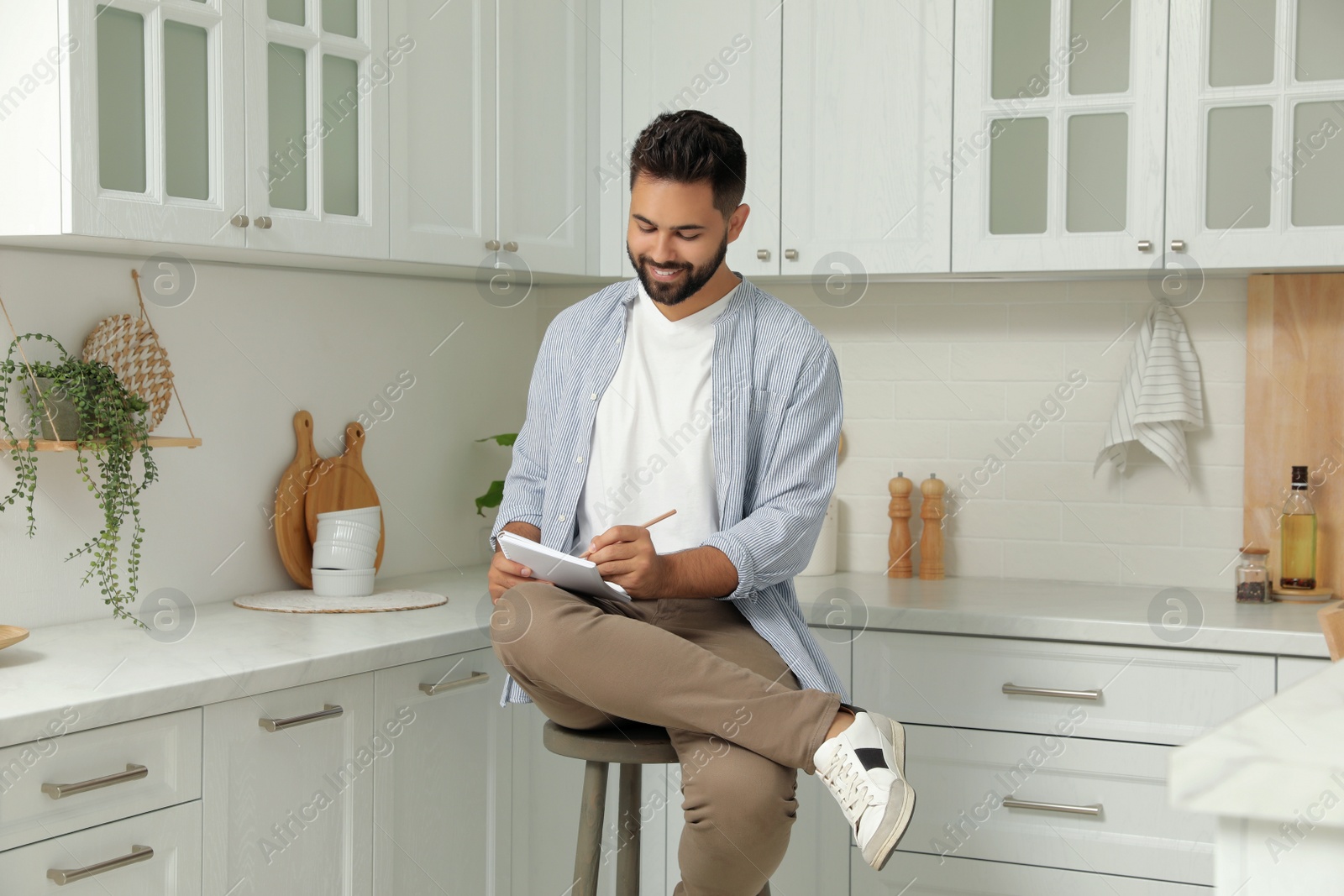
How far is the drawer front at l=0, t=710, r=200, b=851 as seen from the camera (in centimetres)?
158

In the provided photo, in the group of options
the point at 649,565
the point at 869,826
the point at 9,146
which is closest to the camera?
the point at 869,826

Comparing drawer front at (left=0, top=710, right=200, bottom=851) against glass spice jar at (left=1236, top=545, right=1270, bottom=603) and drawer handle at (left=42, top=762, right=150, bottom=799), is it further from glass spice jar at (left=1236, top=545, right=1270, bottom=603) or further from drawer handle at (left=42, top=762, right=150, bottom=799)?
glass spice jar at (left=1236, top=545, right=1270, bottom=603)

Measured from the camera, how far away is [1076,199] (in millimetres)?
2508

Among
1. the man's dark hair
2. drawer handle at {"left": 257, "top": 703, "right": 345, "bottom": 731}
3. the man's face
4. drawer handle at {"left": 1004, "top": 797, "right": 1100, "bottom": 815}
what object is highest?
the man's dark hair

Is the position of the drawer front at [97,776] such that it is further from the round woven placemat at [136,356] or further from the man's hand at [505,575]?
the round woven placemat at [136,356]

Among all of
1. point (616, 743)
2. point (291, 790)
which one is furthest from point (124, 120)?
point (616, 743)

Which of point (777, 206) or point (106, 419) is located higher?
point (777, 206)

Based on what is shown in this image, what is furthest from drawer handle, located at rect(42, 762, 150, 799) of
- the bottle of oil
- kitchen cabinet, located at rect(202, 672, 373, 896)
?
the bottle of oil

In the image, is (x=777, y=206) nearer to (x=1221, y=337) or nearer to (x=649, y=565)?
(x=1221, y=337)

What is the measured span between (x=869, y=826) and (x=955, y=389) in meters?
1.60

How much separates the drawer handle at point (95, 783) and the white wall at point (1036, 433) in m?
1.76

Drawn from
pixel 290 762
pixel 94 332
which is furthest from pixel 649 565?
pixel 94 332

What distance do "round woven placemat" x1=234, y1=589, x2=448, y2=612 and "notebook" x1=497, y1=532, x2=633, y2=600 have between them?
74 cm

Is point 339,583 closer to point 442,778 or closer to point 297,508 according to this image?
point 297,508
